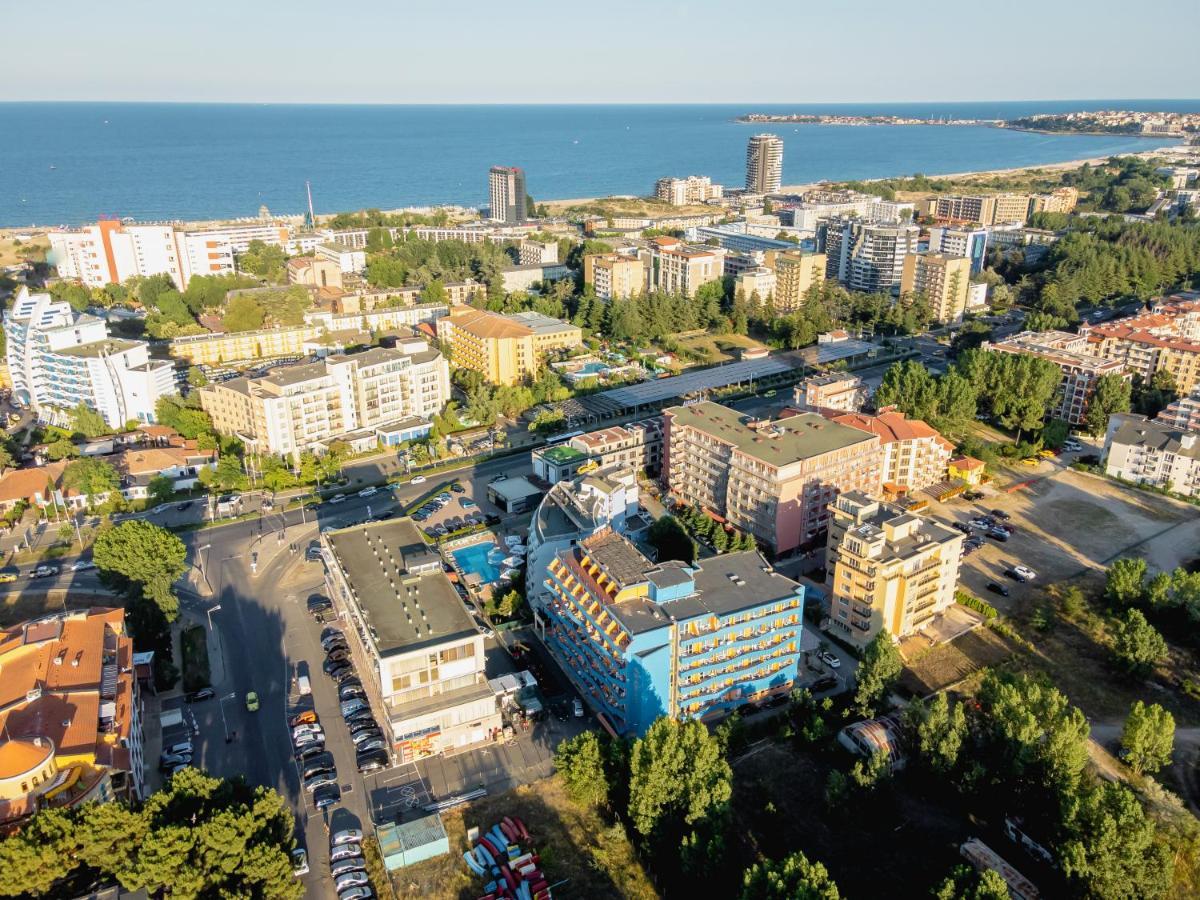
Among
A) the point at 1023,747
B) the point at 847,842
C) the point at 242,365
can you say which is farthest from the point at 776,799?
the point at 242,365

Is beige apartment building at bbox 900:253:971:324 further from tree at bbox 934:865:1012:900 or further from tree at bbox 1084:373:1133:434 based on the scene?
tree at bbox 934:865:1012:900

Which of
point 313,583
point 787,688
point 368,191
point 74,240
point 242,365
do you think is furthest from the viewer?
point 368,191

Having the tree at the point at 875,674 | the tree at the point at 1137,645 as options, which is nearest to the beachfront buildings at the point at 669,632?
the tree at the point at 875,674

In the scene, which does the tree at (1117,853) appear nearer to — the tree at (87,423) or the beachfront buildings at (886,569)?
the beachfront buildings at (886,569)

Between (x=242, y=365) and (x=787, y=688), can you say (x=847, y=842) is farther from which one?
(x=242, y=365)

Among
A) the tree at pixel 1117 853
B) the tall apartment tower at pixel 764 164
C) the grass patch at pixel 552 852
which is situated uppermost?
the tall apartment tower at pixel 764 164

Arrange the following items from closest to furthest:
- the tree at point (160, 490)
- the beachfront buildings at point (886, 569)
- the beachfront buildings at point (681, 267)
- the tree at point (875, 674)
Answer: the tree at point (875, 674), the beachfront buildings at point (886, 569), the tree at point (160, 490), the beachfront buildings at point (681, 267)
